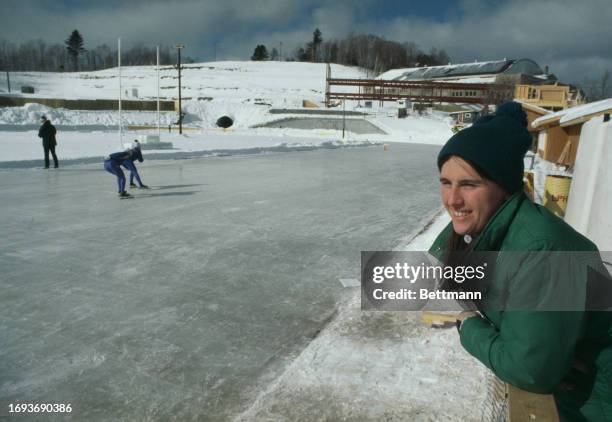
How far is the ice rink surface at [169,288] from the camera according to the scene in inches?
107

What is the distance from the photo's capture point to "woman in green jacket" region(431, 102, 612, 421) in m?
1.19

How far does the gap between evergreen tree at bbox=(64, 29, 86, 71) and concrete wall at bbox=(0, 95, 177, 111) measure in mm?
97919

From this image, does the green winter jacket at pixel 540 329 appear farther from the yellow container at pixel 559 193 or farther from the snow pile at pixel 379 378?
the yellow container at pixel 559 193

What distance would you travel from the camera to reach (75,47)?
13775 cm

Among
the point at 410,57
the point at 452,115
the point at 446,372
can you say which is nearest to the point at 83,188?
the point at 446,372

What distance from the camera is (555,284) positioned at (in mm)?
1181

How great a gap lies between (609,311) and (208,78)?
10412 centimetres

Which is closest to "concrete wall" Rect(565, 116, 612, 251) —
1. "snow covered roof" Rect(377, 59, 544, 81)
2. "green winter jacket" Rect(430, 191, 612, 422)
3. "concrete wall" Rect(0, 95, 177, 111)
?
"green winter jacket" Rect(430, 191, 612, 422)

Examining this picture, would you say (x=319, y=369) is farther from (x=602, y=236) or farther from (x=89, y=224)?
(x=89, y=224)

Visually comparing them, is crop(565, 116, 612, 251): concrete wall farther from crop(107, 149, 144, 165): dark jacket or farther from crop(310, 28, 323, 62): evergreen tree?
crop(310, 28, 323, 62): evergreen tree

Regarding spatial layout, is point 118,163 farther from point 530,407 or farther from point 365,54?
point 365,54

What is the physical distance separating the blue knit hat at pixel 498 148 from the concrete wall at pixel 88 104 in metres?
61.2

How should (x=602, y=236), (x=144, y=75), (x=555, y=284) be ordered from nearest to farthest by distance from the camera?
1. (x=555, y=284)
2. (x=602, y=236)
3. (x=144, y=75)

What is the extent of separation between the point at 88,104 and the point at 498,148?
207 ft
